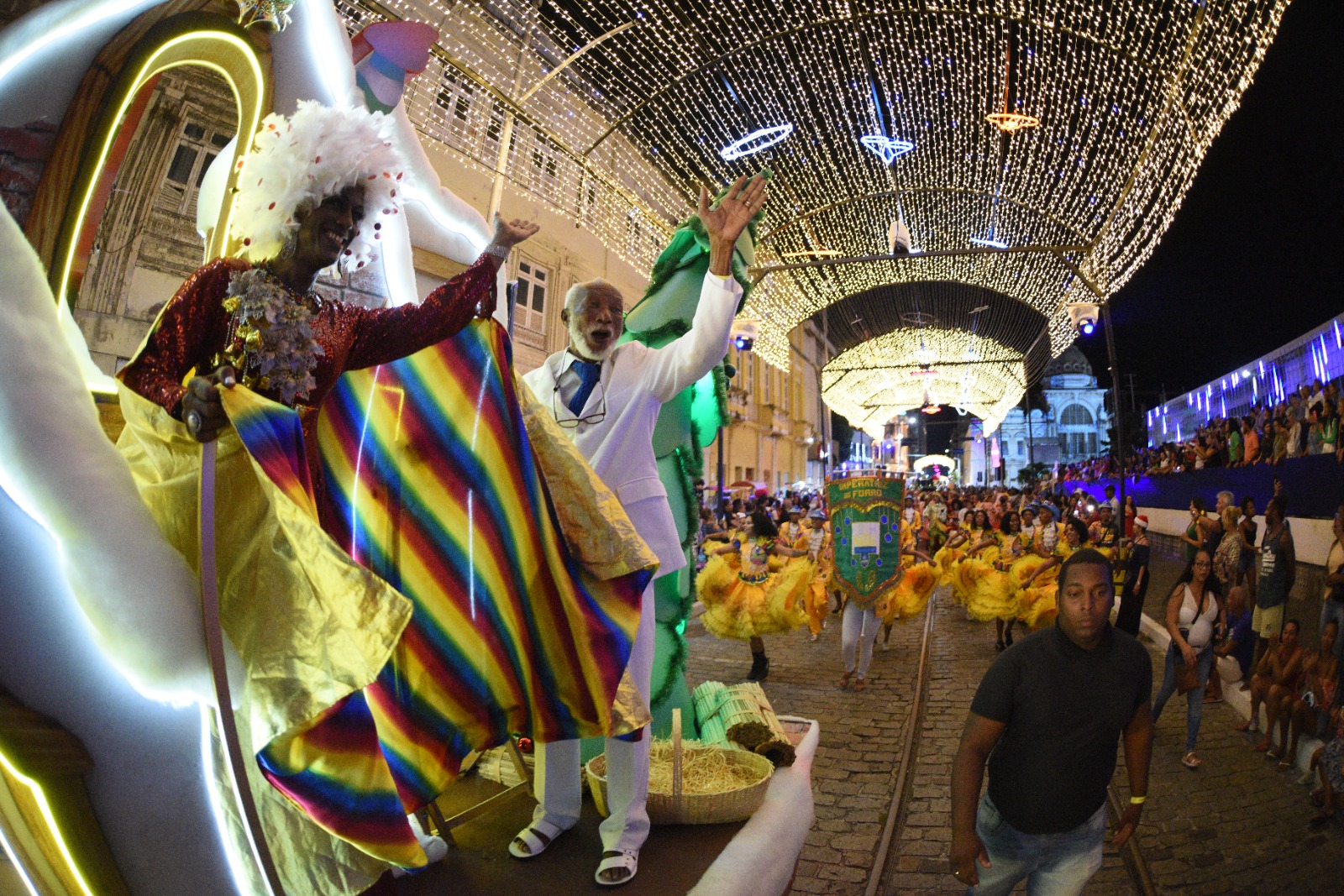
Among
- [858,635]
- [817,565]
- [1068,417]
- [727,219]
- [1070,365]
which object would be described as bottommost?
[858,635]

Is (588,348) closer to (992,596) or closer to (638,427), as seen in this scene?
(638,427)

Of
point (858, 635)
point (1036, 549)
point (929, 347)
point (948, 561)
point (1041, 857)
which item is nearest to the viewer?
point (1041, 857)

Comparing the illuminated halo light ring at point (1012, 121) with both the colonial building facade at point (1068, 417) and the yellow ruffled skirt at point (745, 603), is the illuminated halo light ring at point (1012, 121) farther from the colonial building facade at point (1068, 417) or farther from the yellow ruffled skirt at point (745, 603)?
the colonial building facade at point (1068, 417)

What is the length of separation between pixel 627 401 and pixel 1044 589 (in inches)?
313

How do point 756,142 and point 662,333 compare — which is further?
point 756,142

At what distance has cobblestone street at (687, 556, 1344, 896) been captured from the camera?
3455 mm

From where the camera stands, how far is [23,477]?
1.48 meters

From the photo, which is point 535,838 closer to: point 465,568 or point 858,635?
point 465,568

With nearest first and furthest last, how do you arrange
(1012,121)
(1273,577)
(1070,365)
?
(1273,577) < (1012,121) < (1070,365)

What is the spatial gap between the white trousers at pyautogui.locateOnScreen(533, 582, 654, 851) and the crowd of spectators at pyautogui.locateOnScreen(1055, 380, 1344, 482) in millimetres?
8954

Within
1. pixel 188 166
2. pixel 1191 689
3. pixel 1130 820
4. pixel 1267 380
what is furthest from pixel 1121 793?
pixel 1267 380

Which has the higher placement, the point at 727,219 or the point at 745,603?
the point at 727,219

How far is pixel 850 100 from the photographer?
8086 millimetres

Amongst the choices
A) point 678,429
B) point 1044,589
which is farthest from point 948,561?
point 678,429
